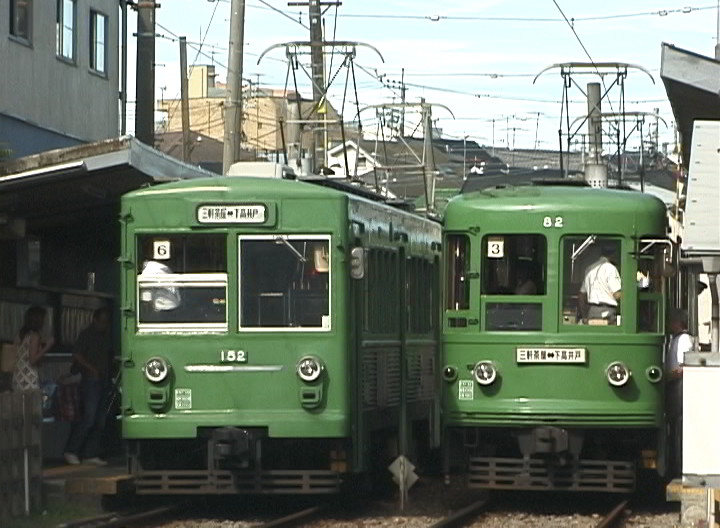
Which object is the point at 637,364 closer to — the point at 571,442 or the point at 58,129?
the point at 571,442

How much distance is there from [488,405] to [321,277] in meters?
1.98

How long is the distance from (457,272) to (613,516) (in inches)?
102

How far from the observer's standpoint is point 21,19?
25.5m

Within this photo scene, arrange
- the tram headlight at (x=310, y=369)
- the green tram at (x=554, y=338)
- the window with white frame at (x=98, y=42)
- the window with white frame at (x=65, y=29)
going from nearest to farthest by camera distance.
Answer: the tram headlight at (x=310, y=369)
the green tram at (x=554, y=338)
the window with white frame at (x=65, y=29)
the window with white frame at (x=98, y=42)

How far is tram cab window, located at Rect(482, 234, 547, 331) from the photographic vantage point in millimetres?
16312

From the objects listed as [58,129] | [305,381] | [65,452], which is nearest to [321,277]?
[305,381]

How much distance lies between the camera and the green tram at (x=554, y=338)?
52.9 ft

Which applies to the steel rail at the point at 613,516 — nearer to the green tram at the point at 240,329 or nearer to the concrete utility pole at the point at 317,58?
the green tram at the point at 240,329

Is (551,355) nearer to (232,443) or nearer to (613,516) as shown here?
(613,516)

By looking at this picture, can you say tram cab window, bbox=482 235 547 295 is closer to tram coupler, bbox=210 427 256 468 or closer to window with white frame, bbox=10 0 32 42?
tram coupler, bbox=210 427 256 468

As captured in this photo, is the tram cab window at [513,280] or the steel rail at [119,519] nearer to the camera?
the steel rail at [119,519]

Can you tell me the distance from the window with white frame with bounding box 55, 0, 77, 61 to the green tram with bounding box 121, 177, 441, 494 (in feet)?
39.9

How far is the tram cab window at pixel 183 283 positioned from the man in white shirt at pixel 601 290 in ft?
10.4

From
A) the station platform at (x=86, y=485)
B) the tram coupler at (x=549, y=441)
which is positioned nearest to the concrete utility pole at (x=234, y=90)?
the station platform at (x=86, y=485)
